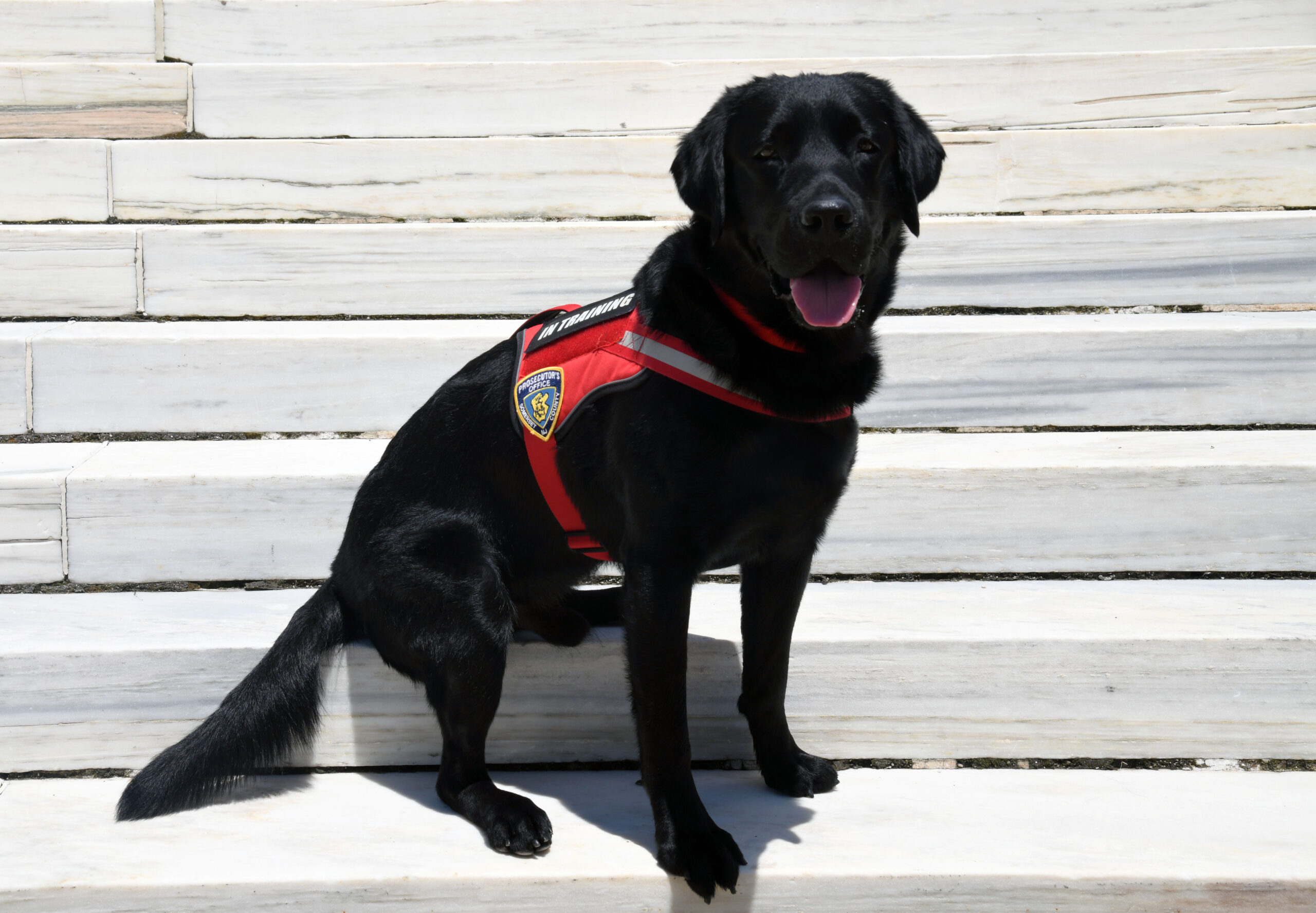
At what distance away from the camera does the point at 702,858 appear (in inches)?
68.6

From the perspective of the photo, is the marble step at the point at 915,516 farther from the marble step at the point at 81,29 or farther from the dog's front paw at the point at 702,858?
the marble step at the point at 81,29

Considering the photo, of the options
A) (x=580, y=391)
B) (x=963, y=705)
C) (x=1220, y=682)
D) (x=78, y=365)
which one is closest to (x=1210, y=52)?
(x=1220, y=682)

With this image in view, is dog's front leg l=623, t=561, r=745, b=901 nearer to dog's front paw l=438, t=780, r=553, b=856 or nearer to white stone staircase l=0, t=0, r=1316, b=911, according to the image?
white stone staircase l=0, t=0, r=1316, b=911

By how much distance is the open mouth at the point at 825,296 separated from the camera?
1.71m

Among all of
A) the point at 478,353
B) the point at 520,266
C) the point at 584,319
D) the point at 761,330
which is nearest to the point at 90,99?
the point at 520,266

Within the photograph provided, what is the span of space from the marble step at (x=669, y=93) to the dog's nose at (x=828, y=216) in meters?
2.19

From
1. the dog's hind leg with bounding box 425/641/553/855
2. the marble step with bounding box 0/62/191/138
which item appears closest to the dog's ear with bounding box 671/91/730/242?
the dog's hind leg with bounding box 425/641/553/855

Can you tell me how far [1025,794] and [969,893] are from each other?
359 mm

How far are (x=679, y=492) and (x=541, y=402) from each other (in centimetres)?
38

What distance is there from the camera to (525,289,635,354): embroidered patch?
1984 mm

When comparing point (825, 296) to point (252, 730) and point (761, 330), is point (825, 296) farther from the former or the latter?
point (252, 730)

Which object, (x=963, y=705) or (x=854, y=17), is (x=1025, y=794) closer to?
(x=963, y=705)

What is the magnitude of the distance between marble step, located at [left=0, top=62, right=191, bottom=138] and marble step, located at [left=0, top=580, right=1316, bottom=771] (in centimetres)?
203

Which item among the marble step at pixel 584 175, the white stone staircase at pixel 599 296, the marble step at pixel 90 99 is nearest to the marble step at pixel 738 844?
the white stone staircase at pixel 599 296
